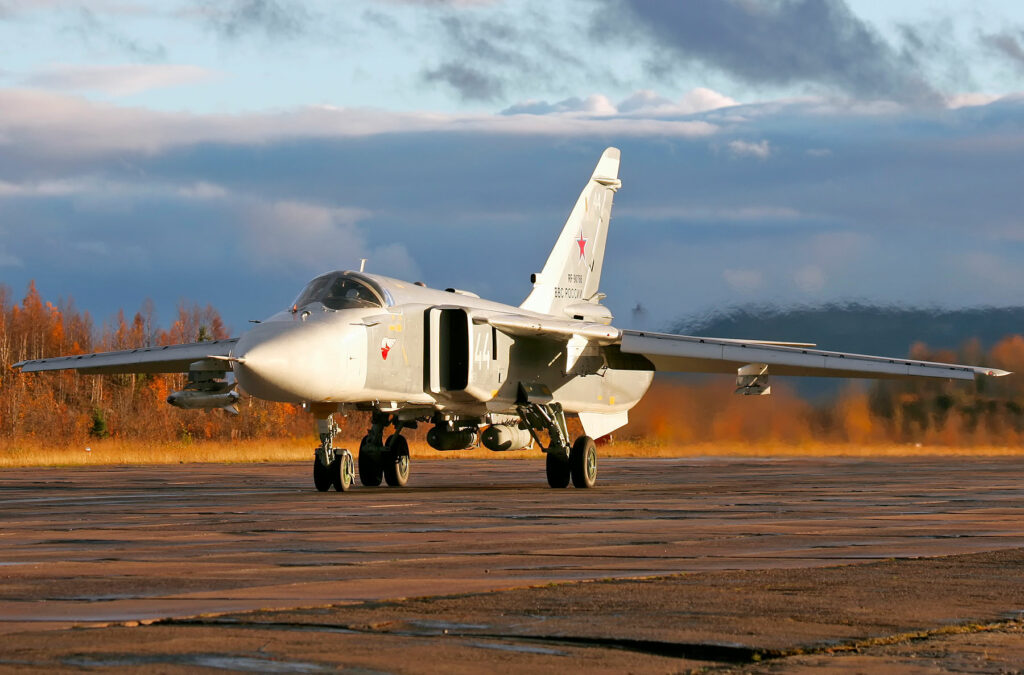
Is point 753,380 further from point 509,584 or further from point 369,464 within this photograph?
point 509,584

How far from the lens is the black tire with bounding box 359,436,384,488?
21062mm

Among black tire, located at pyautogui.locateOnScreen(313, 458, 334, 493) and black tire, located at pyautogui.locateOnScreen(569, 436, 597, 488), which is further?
black tire, located at pyautogui.locateOnScreen(569, 436, 597, 488)

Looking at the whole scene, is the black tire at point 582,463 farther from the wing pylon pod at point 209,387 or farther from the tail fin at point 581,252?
the wing pylon pod at point 209,387

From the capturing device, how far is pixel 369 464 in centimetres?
2111

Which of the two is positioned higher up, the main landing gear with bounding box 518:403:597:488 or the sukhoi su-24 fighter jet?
the sukhoi su-24 fighter jet

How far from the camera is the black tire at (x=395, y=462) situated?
2109cm

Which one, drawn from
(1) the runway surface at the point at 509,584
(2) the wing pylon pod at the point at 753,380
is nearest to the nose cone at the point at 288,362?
(1) the runway surface at the point at 509,584

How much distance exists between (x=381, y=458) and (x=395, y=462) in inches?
8.9

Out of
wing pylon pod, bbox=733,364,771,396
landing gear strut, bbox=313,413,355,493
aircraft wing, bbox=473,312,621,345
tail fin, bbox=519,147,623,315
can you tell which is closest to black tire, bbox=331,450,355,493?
landing gear strut, bbox=313,413,355,493

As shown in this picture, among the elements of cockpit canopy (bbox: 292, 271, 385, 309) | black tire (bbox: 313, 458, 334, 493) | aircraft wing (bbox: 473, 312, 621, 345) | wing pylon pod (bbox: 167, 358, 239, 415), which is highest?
cockpit canopy (bbox: 292, 271, 385, 309)

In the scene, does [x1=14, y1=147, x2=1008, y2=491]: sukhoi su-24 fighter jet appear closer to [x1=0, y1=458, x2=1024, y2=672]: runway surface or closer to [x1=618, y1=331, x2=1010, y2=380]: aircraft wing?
[x1=618, y1=331, x2=1010, y2=380]: aircraft wing

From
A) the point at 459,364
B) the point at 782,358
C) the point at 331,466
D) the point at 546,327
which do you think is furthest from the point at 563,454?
the point at 331,466

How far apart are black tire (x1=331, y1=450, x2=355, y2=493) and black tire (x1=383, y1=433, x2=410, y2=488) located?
91.1 inches

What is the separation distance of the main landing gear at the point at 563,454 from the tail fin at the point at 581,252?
2.92 metres
